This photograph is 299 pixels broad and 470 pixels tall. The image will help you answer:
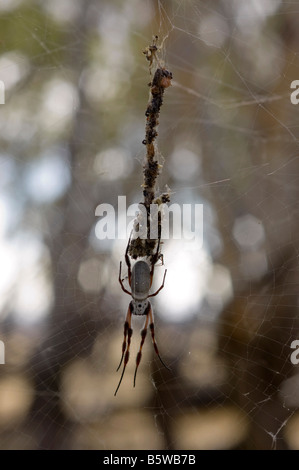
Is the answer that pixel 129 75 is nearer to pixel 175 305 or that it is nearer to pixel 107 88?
pixel 107 88

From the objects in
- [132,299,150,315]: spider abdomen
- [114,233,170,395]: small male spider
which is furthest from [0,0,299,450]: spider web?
[132,299,150,315]: spider abdomen

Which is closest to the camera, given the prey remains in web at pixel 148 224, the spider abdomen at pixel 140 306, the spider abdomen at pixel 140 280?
the prey remains in web at pixel 148 224

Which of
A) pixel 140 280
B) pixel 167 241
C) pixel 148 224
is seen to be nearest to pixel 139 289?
pixel 140 280

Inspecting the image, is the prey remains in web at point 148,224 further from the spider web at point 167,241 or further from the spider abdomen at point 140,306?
the spider web at point 167,241

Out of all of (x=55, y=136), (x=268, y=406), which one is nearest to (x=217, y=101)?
(x=55, y=136)

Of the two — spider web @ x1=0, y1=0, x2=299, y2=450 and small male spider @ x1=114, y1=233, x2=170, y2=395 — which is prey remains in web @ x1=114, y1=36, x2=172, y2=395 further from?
spider web @ x1=0, y1=0, x2=299, y2=450

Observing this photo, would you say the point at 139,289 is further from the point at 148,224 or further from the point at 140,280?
the point at 148,224

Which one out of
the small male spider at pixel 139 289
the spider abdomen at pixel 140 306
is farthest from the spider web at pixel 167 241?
the spider abdomen at pixel 140 306
